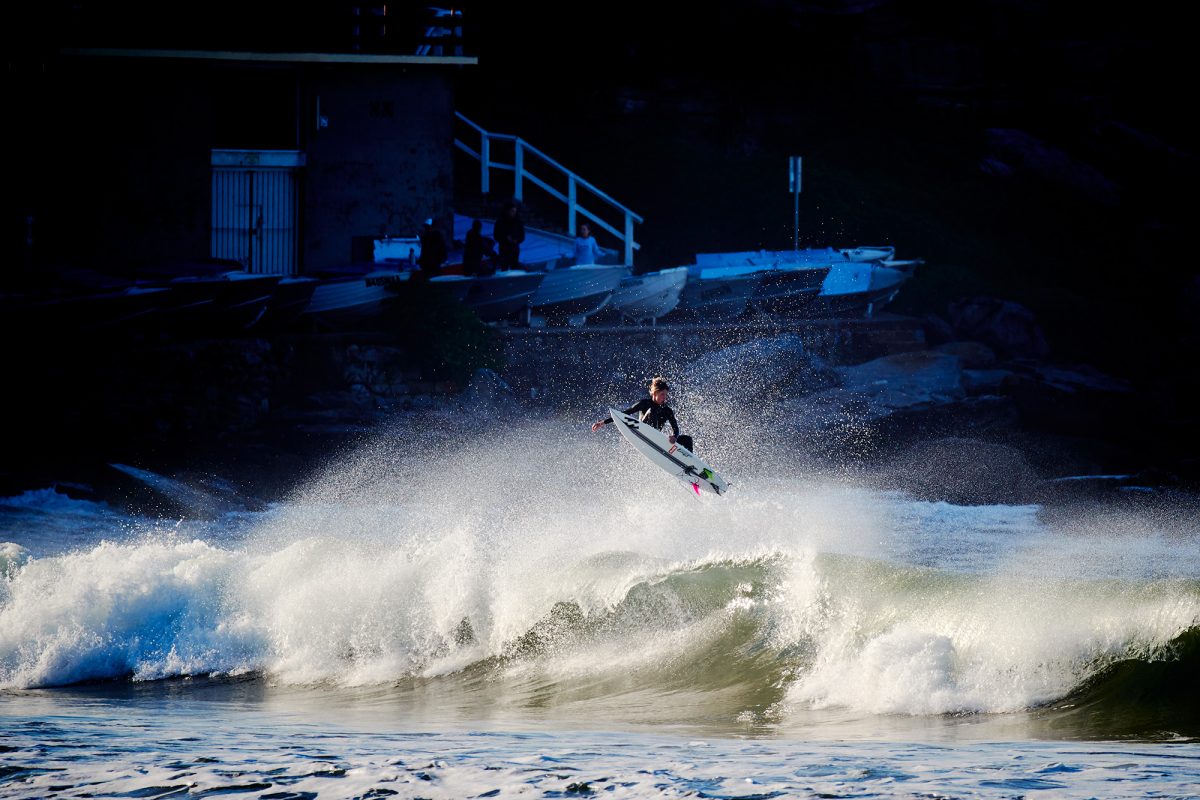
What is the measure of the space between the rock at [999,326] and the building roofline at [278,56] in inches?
444

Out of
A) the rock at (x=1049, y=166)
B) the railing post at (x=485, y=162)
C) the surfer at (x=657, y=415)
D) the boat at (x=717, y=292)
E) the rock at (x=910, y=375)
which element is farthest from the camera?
the rock at (x=1049, y=166)

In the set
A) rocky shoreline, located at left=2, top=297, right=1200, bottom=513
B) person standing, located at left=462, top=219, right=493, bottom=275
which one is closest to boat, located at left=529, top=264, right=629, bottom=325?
rocky shoreline, located at left=2, top=297, right=1200, bottom=513

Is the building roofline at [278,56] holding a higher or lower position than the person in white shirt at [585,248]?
higher

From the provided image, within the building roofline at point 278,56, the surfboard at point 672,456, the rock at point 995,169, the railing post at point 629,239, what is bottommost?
the surfboard at point 672,456

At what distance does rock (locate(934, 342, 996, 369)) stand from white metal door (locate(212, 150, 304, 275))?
12851 millimetres

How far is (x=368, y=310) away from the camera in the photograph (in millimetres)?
28266

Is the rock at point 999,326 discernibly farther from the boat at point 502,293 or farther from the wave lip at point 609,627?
the wave lip at point 609,627

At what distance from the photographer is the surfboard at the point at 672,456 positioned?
17.7 metres

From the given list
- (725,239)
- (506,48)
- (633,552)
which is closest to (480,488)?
(633,552)

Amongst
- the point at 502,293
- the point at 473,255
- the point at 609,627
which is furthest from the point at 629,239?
the point at 609,627

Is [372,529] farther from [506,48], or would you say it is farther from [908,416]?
[506,48]

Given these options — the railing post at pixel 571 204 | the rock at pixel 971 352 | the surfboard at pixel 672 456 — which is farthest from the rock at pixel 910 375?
the surfboard at pixel 672 456

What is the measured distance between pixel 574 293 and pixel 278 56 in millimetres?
6817

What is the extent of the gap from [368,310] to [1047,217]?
1914 cm
